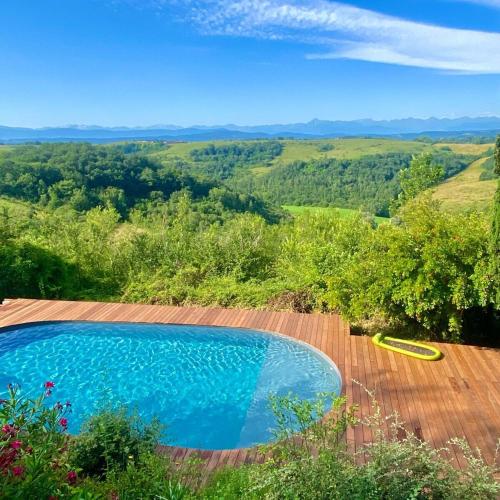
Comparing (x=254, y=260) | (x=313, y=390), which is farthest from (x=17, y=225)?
(x=313, y=390)

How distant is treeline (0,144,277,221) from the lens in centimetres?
4084

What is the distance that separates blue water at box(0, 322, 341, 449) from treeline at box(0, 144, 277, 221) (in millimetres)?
31119

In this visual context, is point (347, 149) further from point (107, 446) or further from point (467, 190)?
point (107, 446)

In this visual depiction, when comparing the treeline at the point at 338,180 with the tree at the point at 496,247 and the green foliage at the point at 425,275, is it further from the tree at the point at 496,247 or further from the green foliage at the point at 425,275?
the tree at the point at 496,247

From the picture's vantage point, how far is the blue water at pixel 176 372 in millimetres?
5949

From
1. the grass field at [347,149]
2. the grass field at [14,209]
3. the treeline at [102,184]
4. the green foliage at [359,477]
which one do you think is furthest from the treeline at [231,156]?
the green foliage at [359,477]

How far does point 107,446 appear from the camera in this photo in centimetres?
390

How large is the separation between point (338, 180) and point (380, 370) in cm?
9122

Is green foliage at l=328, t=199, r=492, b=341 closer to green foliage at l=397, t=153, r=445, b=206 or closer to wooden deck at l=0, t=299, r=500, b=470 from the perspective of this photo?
wooden deck at l=0, t=299, r=500, b=470

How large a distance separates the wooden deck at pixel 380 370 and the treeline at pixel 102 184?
30.4 metres

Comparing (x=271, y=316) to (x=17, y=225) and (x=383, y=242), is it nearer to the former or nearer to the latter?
(x=383, y=242)

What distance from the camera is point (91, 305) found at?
9.19 metres

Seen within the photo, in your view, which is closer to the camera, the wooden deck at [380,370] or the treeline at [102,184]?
the wooden deck at [380,370]

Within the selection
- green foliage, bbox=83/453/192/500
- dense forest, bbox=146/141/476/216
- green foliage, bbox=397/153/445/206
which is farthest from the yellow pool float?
dense forest, bbox=146/141/476/216
